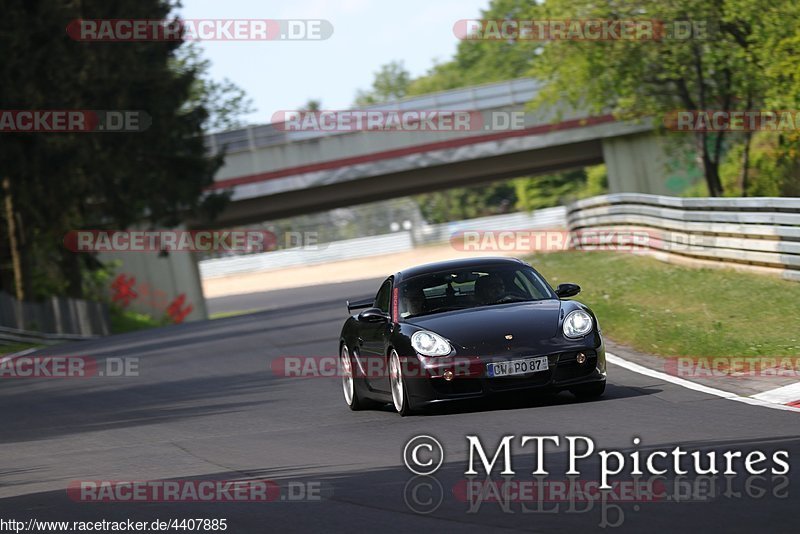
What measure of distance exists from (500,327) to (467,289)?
119 centimetres

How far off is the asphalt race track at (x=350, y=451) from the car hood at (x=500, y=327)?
53 cm

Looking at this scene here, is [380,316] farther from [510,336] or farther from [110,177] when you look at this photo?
[110,177]

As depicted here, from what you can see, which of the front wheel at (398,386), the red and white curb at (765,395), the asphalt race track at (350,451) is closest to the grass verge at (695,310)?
the red and white curb at (765,395)

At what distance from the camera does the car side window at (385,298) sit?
12.9 m

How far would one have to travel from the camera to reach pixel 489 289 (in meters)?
12.5

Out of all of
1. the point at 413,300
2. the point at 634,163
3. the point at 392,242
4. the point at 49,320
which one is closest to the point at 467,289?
the point at 413,300

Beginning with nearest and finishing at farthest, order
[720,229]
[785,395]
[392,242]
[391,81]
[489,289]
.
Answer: [785,395] → [489,289] → [720,229] → [392,242] → [391,81]

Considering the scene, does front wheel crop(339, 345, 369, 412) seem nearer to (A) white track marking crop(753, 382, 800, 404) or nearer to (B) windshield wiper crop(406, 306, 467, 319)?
(B) windshield wiper crop(406, 306, 467, 319)

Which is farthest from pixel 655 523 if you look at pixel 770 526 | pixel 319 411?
pixel 319 411

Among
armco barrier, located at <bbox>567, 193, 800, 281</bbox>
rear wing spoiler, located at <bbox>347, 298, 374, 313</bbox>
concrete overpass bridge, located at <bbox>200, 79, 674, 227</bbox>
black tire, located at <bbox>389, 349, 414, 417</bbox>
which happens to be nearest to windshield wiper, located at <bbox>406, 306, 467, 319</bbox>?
black tire, located at <bbox>389, 349, 414, 417</bbox>

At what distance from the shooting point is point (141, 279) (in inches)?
2216

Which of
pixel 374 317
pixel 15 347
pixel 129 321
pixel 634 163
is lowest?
pixel 129 321

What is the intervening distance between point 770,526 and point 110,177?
40165mm

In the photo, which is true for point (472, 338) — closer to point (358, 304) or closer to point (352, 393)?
point (352, 393)
